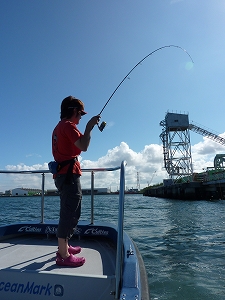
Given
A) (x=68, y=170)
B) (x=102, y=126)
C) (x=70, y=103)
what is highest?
(x=70, y=103)

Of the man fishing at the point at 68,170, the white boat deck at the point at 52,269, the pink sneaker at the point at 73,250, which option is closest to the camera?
the white boat deck at the point at 52,269

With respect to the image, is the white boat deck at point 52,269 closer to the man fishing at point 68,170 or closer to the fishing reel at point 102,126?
the man fishing at point 68,170

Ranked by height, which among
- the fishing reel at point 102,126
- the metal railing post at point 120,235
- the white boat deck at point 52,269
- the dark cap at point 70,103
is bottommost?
the white boat deck at point 52,269

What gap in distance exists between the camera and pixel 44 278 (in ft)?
6.38

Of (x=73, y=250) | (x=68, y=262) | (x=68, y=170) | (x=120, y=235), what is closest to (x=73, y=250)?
(x=73, y=250)

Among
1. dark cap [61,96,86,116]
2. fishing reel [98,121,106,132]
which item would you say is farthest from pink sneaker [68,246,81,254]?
dark cap [61,96,86,116]

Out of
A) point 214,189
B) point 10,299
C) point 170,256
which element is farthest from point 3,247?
point 214,189

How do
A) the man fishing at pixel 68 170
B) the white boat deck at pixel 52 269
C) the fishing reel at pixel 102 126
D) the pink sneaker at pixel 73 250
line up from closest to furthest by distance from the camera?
the white boat deck at pixel 52 269, the man fishing at pixel 68 170, the fishing reel at pixel 102 126, the pink sneaker at pixel 73 250

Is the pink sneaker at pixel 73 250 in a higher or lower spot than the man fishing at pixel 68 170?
lower

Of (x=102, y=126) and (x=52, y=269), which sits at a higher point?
(x=102, y=126)

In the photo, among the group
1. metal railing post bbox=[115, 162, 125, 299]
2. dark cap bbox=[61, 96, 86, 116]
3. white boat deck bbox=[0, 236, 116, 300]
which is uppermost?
dark cap bbox=[61, 96, 86, 116]

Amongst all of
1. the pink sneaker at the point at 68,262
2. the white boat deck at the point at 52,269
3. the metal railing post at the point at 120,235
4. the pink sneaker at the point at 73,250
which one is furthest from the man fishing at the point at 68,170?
the metal railing post at the point at 120,235

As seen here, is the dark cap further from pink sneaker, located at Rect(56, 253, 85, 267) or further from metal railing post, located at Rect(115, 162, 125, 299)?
pink sneaker, located at Rect(56, 253, 85, 267)

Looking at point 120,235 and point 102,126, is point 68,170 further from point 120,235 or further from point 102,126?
point 120,235
